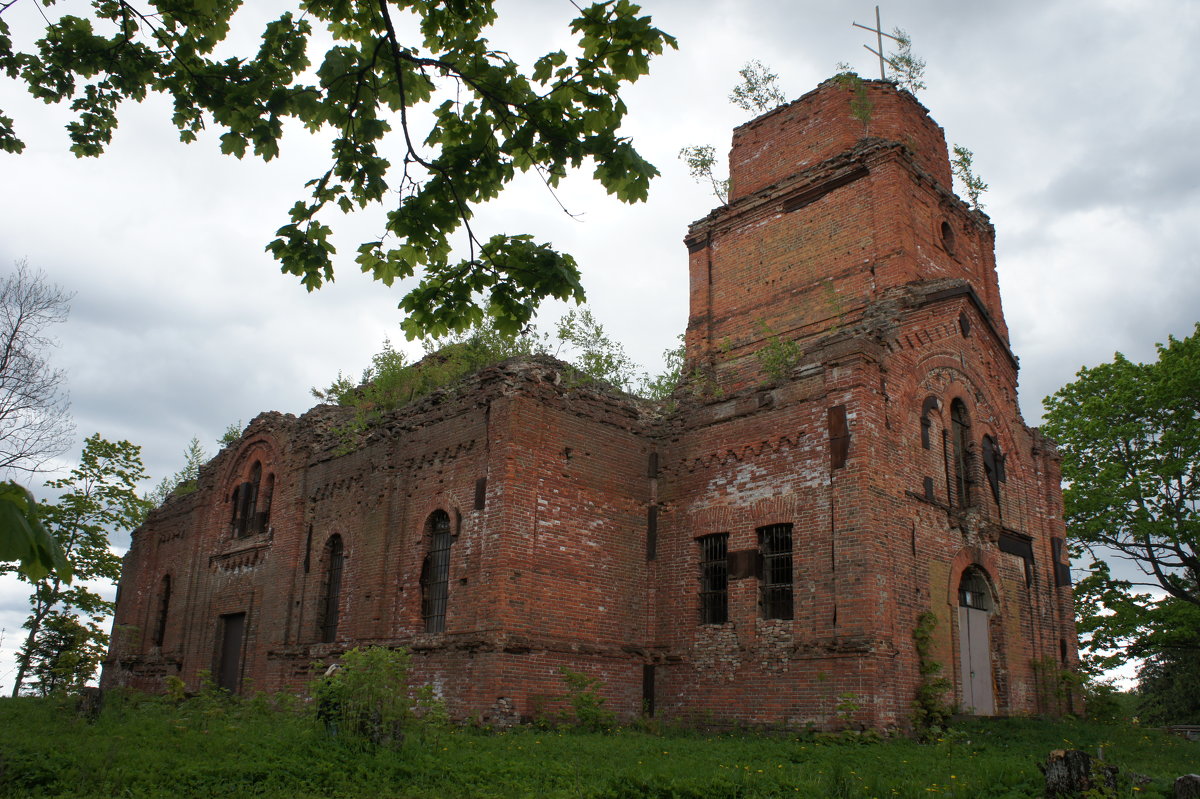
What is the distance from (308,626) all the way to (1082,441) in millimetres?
20994

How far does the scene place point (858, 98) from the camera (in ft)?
61.7

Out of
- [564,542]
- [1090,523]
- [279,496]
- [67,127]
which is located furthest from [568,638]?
[1090,523]

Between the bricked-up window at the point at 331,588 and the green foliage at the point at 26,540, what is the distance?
1446 centimetres

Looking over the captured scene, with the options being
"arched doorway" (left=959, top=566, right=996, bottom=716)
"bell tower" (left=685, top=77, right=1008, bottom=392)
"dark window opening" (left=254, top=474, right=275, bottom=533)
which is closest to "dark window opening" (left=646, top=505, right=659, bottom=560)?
"bell tower" (left=685, top=77, right=1008, bottom=392)

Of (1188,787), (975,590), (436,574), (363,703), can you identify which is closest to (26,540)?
(363,703)

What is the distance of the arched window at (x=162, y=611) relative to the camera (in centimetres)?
2356

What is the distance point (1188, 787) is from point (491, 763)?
6.72m

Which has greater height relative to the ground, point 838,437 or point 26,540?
point 838,437

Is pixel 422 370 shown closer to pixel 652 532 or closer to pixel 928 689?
pixel 652 532

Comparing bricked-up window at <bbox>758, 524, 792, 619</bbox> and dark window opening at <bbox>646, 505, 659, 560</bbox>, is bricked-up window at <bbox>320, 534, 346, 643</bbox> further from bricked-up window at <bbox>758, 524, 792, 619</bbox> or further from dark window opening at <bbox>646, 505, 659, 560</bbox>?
bricked-up window at <bbox>758, 524, 792, 619</bbox>

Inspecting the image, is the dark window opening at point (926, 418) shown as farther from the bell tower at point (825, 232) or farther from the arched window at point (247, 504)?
the arched window at point (247, 504)

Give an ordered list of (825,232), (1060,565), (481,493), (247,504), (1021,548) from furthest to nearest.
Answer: (247,504) < (825,232) < (1060,565) < (1021,548) < (481,493)

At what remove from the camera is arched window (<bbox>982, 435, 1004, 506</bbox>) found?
641 inches

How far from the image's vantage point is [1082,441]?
2509 centimetres
